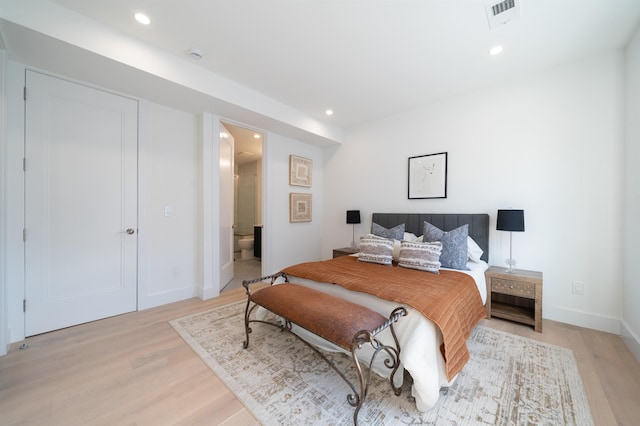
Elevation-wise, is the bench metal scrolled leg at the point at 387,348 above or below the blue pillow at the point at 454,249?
below

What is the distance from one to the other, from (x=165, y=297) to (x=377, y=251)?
271 cm

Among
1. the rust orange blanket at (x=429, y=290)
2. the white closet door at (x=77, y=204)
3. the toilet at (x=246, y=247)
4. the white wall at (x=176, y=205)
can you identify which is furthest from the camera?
the toilet at (x=246, y=247)

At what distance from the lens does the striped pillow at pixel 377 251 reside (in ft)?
9.10

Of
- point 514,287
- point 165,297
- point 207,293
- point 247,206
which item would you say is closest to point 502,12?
point 514,287

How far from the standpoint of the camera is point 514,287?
2.47 metres

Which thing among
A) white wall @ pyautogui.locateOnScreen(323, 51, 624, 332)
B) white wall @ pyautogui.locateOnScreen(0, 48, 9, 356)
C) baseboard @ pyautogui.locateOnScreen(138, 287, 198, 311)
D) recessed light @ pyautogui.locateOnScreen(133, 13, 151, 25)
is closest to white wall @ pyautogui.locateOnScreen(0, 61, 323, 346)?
baseboard @ pyautogui.locateOnScreen(138, 287, 198, 311)

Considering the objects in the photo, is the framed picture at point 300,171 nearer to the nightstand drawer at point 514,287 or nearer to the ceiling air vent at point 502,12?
the ceiling air vent at point 502,12

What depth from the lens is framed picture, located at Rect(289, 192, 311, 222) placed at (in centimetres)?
427

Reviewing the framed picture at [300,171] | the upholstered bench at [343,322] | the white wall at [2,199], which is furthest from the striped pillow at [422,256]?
the white wall at [2,199]

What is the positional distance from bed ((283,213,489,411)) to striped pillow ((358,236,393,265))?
97mm

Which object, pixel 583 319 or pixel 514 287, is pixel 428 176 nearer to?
pixel 514 287

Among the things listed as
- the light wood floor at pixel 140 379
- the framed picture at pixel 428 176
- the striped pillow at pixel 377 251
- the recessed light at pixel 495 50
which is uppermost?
the recessed light at pixel 495 50

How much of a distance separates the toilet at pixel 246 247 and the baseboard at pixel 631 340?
585 cm

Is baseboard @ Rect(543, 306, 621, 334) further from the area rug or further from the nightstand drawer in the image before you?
the area rug
